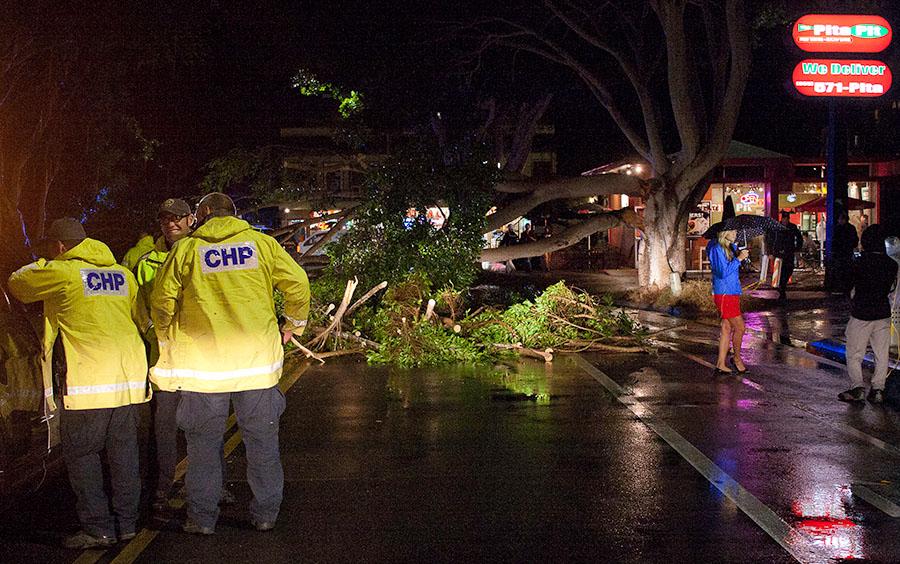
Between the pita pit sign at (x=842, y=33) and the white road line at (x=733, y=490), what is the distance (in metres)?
13.8

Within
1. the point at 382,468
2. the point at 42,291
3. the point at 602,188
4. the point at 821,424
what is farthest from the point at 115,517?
the point at 602,188

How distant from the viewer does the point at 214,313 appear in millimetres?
5742

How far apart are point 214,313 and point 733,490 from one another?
12.4 ft

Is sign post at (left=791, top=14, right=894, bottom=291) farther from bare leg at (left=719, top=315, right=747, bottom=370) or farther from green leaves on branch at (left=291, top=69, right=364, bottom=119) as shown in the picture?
bare leg at (left=719, top=315, right=747, bottom=370)

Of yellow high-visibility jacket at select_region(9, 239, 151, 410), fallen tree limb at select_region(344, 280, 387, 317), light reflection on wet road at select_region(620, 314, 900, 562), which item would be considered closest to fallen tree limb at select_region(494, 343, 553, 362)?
light reflection on wet road at select_region(620, 314, 900, 562)

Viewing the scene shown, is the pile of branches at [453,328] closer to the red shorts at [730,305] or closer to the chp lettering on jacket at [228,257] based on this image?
the red shorts at [730,305]

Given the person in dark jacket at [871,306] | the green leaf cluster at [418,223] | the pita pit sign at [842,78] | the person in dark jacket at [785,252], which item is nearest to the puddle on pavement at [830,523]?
the person in dark jacket at [871,306]

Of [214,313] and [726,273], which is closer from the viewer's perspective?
[214,313]

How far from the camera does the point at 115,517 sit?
6.11 metres

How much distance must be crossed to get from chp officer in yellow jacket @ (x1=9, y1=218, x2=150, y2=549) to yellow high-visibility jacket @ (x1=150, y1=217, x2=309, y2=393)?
1.10ft

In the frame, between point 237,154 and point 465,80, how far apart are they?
245 inches

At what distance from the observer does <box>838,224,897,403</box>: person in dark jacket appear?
9.83 meters

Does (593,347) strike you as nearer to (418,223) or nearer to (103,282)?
(418,223)

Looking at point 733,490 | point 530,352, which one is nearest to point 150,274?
point 733,490
